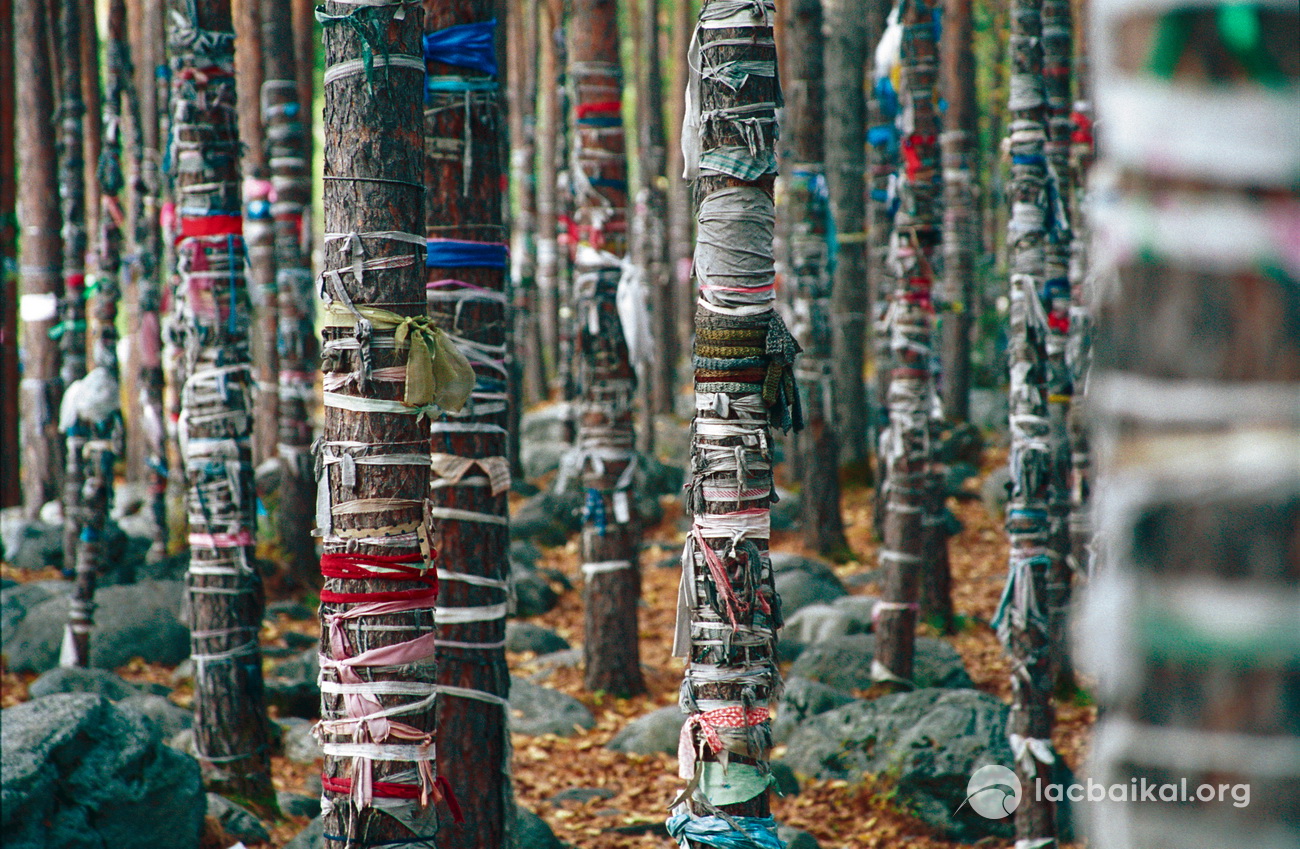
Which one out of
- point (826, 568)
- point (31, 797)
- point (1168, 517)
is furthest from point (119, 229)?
point (1168, 517)

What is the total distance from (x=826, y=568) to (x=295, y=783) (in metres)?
5.70

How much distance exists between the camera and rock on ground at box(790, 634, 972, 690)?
8.33 metres

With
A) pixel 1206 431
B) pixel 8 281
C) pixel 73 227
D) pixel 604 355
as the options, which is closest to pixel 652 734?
pixel 604 355

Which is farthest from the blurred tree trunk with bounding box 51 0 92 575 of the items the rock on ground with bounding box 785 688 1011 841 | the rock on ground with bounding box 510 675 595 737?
the rock on ground with bounding box 785 688 1011 841

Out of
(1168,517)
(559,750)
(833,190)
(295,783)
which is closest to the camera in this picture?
(1168,517)

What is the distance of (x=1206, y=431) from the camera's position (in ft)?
4.31

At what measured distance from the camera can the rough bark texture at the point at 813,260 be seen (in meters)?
10.5

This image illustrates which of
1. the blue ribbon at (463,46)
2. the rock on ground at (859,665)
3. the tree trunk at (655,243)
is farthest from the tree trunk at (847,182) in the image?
the blue ribbon at (463,46)

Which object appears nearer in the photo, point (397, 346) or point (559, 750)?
point (397, 346)

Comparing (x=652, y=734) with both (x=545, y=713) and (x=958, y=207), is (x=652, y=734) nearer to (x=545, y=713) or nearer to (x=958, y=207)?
(x=545, y=713)

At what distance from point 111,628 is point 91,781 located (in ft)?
13.8

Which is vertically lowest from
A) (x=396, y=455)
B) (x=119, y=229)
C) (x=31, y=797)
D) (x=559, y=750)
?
(x=559, y=750)

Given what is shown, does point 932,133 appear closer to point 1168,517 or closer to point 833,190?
point 833,190

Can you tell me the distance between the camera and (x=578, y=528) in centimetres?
1387
